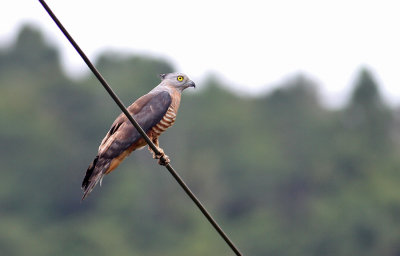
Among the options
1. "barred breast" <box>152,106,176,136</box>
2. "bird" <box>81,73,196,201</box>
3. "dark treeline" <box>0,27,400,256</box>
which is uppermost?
"bird" <box>81,73,196,201</box>

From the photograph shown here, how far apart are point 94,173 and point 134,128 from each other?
78 cm

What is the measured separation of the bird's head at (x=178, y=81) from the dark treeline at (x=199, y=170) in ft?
142

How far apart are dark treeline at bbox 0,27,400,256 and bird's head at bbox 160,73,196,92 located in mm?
43178

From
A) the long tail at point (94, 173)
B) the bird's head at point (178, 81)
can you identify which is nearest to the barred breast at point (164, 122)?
the bird's head at point (178, 81)

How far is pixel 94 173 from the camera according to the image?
1089cm

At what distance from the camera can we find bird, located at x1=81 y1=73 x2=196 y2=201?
1107 centimetres

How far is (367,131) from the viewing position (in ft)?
252

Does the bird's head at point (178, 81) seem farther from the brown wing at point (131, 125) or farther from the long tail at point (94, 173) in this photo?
the long tail at point (94, 173)

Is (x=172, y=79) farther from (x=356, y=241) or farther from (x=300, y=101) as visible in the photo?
(x=300, y=101)

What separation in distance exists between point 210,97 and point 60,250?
30.4 metres

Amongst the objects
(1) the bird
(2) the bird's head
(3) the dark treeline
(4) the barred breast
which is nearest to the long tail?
(1) the bird

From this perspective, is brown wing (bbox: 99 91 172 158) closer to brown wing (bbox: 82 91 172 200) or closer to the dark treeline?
brown wing (bbox: 82 91 172 200)

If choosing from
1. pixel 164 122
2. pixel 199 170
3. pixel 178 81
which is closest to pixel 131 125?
pixel 164 122

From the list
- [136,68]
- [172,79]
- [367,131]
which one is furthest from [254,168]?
[172,79]
